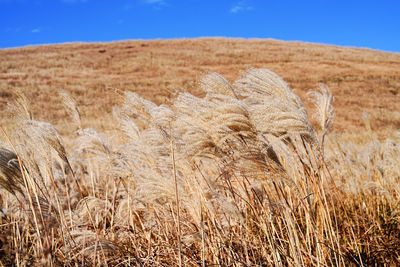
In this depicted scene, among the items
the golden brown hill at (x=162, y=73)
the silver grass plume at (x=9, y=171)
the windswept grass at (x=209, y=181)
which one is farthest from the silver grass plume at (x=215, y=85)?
the golden brown hill at (x=162, y=73)

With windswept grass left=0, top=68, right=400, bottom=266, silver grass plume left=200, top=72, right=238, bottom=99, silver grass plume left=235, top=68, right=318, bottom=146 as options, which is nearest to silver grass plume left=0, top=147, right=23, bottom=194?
windswept grass left=0, top=68, right=400, bottom=266

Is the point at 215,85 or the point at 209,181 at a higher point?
the point at 215,85

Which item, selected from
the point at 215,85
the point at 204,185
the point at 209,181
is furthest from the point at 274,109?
the point at 204,185

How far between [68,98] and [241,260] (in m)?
2.10

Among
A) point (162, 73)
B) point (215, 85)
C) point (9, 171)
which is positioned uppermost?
point (162, 73)

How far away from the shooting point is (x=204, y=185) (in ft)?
6.91

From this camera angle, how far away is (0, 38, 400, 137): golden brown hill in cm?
1575

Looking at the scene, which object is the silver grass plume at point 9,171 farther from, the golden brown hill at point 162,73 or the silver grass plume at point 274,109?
the golden brown hill at point 162,73

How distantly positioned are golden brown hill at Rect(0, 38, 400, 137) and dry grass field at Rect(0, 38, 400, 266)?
28.8 feet

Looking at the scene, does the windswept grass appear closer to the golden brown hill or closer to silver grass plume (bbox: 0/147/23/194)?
silver grass plume (bbox: 0/147/23/194)

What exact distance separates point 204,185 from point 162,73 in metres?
25.0

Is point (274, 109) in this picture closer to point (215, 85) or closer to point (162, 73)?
point (215, 85)

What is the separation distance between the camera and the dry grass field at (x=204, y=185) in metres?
1.35

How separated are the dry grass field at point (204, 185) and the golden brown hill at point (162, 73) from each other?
8.77 m
